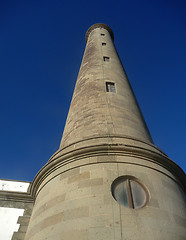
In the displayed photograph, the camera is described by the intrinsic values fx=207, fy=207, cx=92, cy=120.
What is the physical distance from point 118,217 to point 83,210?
0.85m

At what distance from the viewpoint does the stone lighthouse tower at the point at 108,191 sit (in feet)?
15.3

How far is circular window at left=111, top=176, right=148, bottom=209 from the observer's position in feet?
17.3

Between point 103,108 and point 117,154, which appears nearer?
point 117,154

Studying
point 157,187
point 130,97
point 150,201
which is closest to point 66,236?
point 150,201

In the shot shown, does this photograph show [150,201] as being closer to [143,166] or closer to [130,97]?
[143,166]

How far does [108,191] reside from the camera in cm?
525

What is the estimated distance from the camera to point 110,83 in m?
11.4

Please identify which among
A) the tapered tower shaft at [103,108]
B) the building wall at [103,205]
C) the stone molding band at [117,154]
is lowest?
the building wall at [103,205]

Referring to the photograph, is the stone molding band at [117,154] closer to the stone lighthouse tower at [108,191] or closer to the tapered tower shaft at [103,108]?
the stone lighthouse tower at [108,191]

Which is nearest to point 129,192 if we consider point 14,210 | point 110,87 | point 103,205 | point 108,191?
point 108,191

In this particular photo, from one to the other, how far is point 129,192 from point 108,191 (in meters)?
0.62

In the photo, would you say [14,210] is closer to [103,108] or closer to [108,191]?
[108,191]

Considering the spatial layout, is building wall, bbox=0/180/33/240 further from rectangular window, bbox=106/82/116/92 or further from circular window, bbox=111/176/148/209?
rectangular window, bbox=106/82/116/92

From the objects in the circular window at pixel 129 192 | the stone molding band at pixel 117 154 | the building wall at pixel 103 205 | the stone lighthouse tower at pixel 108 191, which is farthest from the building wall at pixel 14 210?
the circular window at pixel 129 192
